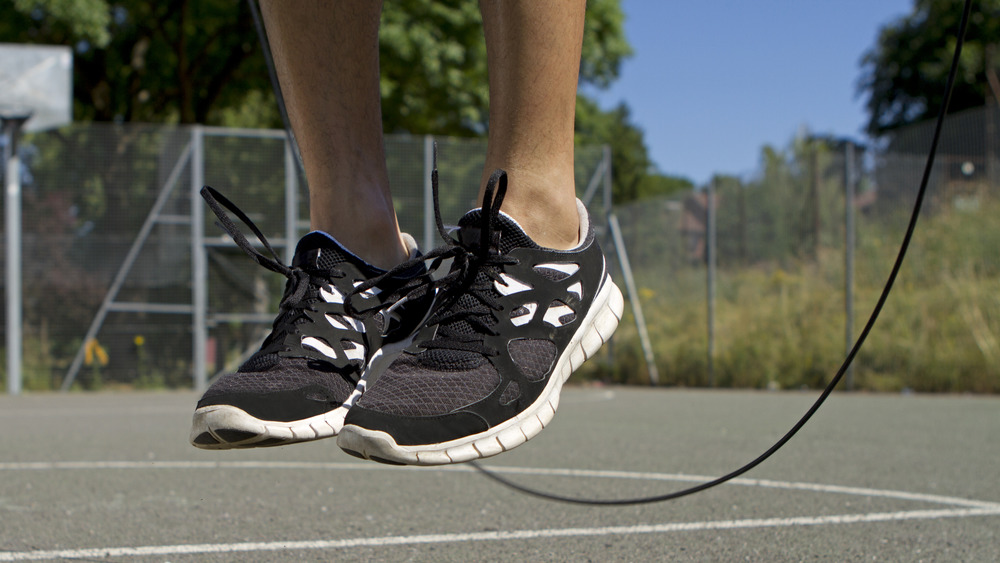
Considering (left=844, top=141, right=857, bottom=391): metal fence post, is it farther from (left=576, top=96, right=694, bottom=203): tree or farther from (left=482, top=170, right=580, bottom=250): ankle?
(left=576, top=96, right=694, bottom=203): tree

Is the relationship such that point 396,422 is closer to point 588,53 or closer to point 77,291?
point 77,291

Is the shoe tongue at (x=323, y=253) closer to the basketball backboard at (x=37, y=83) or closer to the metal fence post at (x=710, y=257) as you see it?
the metal fence post at (x=710, y=257)

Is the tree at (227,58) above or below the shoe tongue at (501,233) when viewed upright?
above

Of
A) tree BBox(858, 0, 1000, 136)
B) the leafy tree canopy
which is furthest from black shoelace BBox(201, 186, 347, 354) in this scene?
tree BBox(858, 0, 1000, 136)

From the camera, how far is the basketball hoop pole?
8836mm

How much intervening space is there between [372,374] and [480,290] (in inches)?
9.1

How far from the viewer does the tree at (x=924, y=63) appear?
2044cm

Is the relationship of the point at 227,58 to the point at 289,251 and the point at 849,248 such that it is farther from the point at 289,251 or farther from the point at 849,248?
the point at 849,248

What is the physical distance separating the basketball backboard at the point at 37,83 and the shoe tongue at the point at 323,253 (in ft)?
30.4

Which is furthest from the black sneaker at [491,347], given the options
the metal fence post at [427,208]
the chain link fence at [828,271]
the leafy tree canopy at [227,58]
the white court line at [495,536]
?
the leafy tree canopy at [227,58]

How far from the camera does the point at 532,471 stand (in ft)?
10.1

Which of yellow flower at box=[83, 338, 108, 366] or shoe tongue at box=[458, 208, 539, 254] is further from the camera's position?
yellow flower at box=[83, 338, 108, 366]

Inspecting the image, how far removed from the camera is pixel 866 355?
27.8 ft

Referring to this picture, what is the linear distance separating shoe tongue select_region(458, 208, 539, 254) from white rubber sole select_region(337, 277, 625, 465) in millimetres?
171
